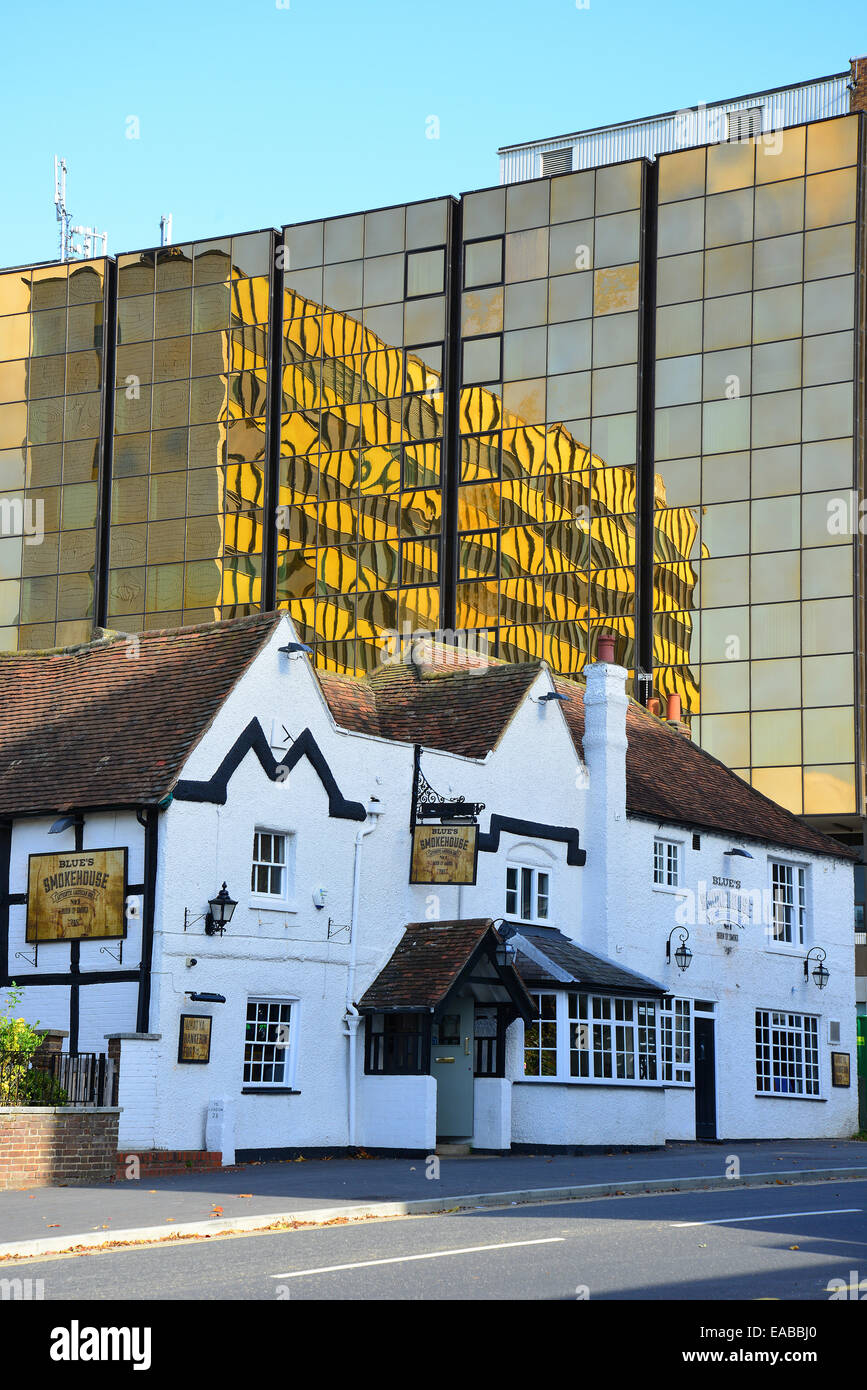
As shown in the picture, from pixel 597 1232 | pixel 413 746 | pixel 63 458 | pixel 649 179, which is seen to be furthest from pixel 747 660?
pixel 597 1232

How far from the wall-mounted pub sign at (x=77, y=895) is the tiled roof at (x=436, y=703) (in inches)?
233

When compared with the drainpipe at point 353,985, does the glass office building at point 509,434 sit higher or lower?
higher

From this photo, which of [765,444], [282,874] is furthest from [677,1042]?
[765,444]

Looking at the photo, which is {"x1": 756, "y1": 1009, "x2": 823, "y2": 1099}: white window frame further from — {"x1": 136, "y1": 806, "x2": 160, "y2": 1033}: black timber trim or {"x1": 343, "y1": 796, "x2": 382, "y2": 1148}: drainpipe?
{"x1": 136, "y1": 806, "x2": 160, "y2": 1033}: black timber trim

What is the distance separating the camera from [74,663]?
31766 mm

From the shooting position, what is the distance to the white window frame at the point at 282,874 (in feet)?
91.5

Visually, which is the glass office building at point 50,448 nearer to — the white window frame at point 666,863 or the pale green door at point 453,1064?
the white window frame at point 666,863

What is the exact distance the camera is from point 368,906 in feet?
98.0

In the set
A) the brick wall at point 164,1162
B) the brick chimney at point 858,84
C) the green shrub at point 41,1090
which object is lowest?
the brick wall at point 164,1162

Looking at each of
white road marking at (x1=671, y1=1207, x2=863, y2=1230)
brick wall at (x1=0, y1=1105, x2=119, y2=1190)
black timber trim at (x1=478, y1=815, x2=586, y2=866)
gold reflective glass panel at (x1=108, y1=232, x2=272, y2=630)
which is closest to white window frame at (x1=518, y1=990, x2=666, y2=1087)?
black timber trim at (x1=478, y1=815, x2=586, y2=866)

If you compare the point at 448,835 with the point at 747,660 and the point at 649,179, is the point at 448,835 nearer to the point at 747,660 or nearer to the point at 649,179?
the point at 747,660

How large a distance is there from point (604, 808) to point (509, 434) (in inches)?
1435

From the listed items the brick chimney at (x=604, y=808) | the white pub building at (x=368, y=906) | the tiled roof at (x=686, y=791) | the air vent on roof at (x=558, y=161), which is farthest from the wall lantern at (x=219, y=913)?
the air vent on roof at (x=558, y=161)

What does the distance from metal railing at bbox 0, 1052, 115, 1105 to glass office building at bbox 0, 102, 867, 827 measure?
40198mm
